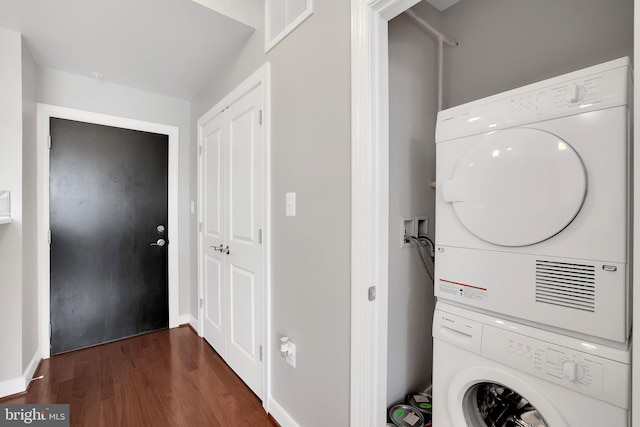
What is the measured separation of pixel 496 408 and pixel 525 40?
72.2 inches

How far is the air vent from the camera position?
143cm

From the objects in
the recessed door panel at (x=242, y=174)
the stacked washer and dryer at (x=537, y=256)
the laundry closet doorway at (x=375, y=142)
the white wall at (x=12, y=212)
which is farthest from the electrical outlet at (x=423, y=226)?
the white wall at (x=12, y=212)

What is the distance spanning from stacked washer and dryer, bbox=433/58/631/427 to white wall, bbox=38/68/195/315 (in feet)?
8.47

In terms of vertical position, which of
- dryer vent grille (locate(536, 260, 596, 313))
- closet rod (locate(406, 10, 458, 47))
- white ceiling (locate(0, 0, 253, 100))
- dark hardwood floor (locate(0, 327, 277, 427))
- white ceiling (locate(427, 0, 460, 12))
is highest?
white ceiling (locate(427, 0, 460, 12))

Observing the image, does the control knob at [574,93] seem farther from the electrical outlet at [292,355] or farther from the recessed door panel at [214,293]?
the recessed door panel at [214,293]

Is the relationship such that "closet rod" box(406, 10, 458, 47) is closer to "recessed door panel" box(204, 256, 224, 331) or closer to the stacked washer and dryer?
the stacked washer and dryer

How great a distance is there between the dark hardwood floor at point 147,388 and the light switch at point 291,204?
121 cm

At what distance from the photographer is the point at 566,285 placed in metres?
0.90

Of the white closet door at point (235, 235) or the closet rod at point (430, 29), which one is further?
the white closet door at point (235, 235)

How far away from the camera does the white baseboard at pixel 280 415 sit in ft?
5.05

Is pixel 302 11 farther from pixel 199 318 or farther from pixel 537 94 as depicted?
pixel 199 318

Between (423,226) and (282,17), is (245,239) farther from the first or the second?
(282,17)

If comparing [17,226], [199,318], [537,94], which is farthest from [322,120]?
[199,318]

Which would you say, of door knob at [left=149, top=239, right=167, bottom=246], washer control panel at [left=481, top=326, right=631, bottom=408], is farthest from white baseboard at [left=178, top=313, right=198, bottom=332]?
washer control panel at [left=481, top=326, right=631, bottom=408]
